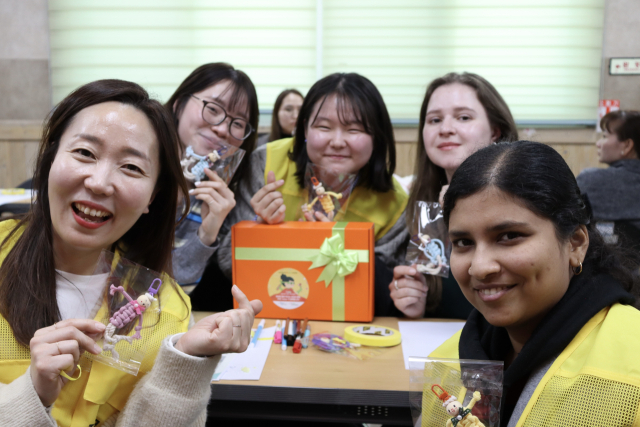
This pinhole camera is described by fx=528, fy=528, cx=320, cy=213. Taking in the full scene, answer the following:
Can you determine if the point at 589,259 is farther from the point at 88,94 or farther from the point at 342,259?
the point at 88,94

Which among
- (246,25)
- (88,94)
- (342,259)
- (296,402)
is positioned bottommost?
(296,402)

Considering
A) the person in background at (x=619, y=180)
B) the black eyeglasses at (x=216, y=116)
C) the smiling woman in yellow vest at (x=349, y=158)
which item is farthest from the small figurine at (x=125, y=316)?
the person in background at (x=619, y=180)

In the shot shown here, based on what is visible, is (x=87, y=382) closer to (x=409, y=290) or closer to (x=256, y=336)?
(x=256, y=336)

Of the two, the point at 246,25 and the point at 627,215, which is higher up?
the point at 246,25

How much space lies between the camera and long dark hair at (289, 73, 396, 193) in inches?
96.1

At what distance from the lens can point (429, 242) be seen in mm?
2160

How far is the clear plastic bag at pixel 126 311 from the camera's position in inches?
50.3

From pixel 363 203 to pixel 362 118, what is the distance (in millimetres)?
415

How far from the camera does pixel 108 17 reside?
583 cm

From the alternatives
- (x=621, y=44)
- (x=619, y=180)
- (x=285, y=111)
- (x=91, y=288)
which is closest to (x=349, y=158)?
(x=91, y=288)

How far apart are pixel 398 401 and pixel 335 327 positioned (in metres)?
0.57

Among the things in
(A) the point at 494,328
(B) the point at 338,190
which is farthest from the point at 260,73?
(A) the point at 494,328

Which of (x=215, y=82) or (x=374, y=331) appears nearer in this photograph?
(x=374, y=331)

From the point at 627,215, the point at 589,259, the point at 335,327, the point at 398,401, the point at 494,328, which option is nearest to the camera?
the point at 589,259
